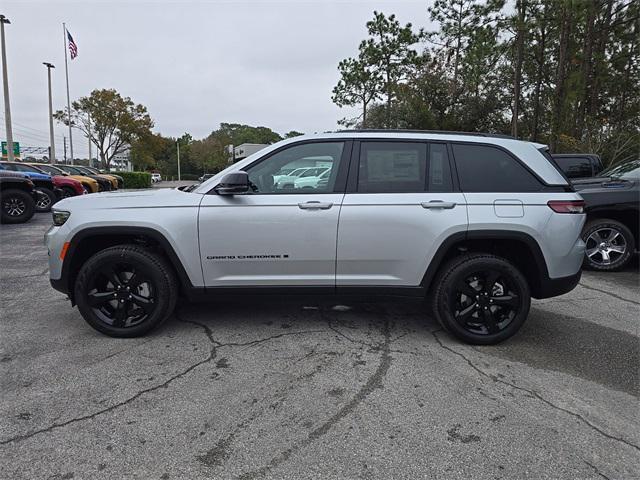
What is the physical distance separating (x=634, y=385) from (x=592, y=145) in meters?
14.5

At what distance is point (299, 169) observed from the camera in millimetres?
3562

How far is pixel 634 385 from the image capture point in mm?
2951

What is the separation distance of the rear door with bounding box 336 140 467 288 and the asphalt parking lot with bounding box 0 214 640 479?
65 cm

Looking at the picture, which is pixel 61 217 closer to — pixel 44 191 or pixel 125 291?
pixel 125 291

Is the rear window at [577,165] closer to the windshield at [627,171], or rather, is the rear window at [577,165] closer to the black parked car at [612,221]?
the windshield at [627,171]

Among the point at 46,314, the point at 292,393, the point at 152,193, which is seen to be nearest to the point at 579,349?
the point at 292,393

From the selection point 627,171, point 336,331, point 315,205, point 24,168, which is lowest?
point 336,331

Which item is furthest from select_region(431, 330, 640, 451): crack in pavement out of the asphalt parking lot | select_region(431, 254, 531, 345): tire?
select_region(431, 254, 531, 345): tire

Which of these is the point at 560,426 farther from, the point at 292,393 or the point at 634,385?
the point at 292,393

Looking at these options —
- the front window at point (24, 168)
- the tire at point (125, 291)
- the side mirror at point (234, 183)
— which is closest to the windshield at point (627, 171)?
the side mirror at point (234, 183)

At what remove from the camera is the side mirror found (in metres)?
3.19

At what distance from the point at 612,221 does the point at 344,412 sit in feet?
18.2

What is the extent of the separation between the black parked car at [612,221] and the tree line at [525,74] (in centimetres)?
990

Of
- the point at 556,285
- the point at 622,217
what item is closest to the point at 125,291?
the point at 556,285
